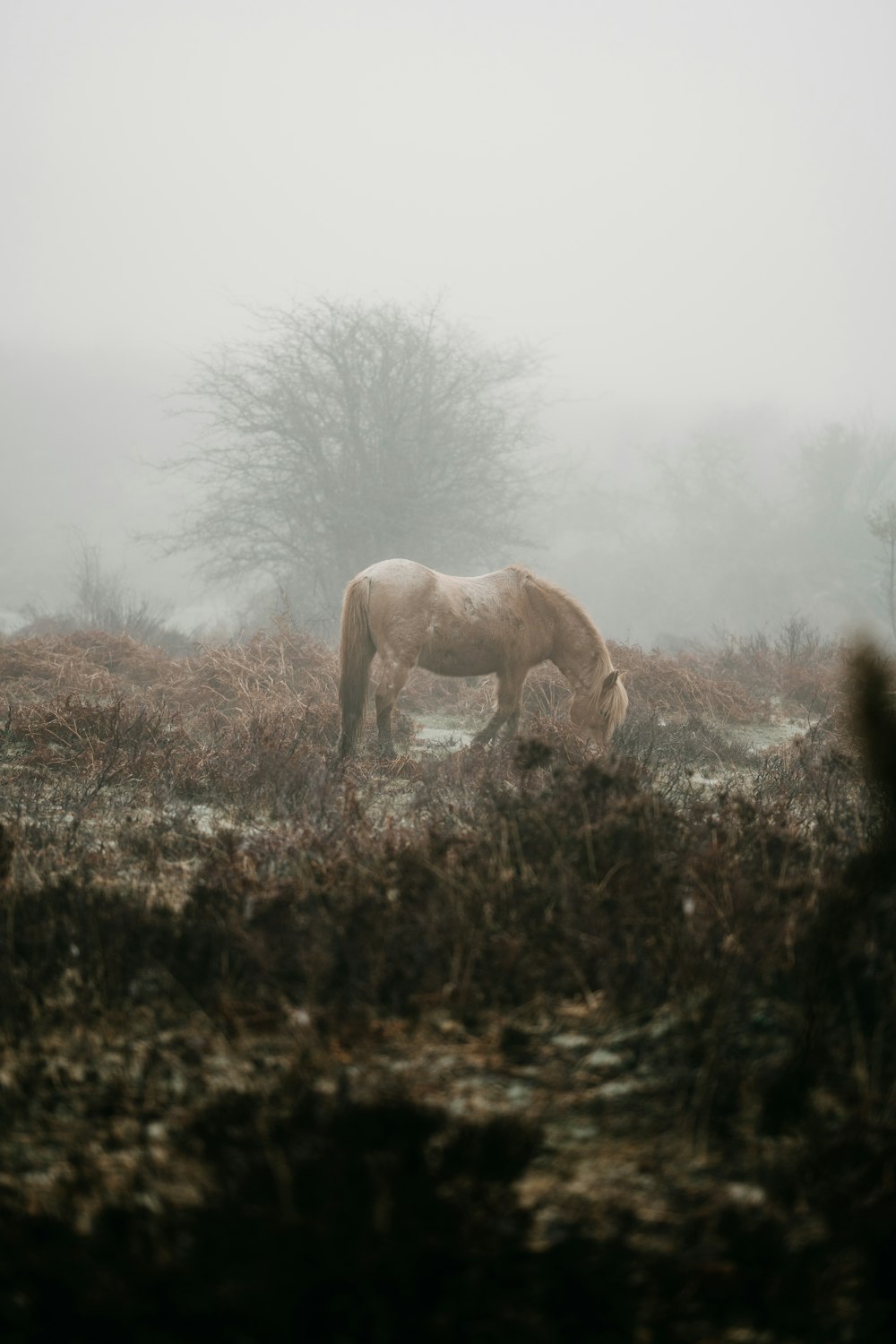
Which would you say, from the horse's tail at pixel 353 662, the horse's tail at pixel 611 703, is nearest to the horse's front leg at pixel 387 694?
the horse's tail at pixel 353 662

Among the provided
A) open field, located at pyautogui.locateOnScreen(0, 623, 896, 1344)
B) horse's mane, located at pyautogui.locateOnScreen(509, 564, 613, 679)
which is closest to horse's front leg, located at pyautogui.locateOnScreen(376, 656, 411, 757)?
horse's mane, located at pyautogui.locateOnScreen(509, 564, 613, 679)

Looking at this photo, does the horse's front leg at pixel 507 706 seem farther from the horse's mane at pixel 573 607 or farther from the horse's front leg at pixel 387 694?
the horse's front leg at pixel 387 694

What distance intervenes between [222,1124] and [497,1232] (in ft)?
2.27

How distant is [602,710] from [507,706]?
1089 mm

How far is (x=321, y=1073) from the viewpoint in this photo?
7.30ft

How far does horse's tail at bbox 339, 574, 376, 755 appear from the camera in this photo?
7734 millimetres

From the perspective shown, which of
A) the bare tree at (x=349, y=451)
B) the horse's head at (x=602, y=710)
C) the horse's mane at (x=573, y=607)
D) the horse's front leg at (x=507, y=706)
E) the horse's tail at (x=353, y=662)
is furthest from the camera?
the bare tree at (x=349, y=451)

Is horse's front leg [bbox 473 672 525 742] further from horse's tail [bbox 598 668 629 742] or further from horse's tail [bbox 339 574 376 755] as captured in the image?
horse's tail [bbox 339 574 376 755]

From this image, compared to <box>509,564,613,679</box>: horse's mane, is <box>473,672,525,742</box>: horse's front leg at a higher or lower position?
lower

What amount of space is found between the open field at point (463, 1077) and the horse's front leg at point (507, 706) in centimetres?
420

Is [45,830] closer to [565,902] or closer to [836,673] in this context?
[565,902]

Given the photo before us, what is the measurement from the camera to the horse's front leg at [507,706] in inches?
334

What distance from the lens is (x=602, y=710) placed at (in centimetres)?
789

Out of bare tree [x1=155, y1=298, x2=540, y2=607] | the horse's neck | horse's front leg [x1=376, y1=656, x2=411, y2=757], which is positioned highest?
bare tree [x1=155, y1=298, x2=540, y2=607]
